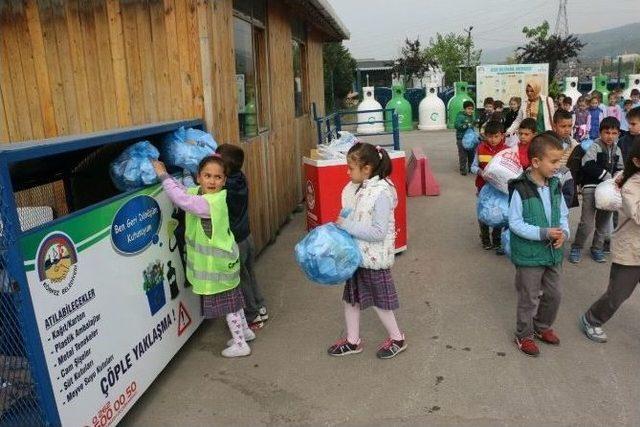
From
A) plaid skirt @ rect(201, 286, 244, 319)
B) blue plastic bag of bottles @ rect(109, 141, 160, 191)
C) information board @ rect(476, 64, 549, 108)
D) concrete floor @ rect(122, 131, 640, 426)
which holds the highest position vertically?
information board @ rect(476, 64, 549, 108)

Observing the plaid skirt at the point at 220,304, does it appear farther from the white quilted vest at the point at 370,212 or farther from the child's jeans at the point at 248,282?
the white quilted vest at the point at 370,212

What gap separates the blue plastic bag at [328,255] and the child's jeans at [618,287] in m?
1.82

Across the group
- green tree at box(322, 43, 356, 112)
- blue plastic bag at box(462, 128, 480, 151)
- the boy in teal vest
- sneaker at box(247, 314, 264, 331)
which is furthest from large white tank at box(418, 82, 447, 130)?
the boy in teal vest

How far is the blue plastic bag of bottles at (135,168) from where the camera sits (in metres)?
3.43

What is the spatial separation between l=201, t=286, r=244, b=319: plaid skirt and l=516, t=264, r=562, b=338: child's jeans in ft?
6.51

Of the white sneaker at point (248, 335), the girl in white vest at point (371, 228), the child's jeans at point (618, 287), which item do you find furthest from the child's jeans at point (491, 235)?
the white sneaker at point (248, 335)

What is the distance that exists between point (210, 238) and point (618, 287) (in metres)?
2.78

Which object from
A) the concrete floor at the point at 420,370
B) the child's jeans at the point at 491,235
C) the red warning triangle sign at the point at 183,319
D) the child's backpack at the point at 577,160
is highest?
the child's backpack at the point at 577,160

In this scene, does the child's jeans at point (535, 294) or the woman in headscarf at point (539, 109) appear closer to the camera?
the child's jeans at point (535, 294)

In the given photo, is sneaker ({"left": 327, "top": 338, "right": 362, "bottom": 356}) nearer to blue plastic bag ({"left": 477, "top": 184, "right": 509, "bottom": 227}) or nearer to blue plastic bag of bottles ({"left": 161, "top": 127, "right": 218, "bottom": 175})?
blue plastic bag of bottles ({"left": 161, "top": 127, "right": 218, "bottom": 175})

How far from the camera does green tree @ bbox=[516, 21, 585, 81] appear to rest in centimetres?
3047

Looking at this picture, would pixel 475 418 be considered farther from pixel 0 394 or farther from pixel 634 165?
pixel 0 394

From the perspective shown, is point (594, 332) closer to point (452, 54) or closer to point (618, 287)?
point (618, 287)

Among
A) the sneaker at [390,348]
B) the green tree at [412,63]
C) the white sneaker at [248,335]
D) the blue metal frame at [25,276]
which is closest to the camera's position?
the blue metal frame at [25,276]
